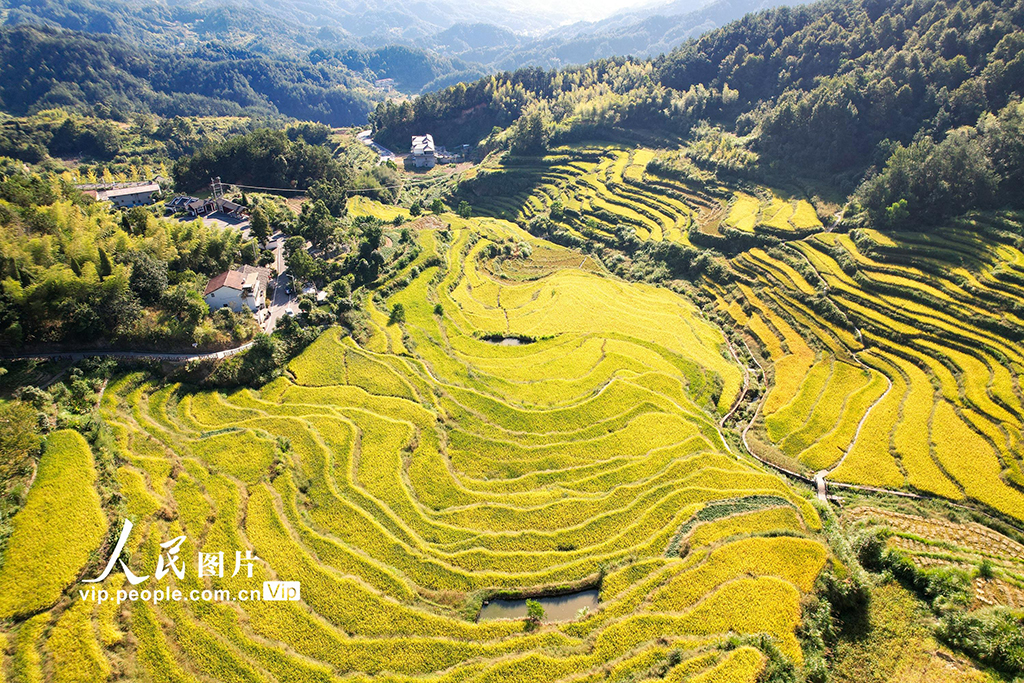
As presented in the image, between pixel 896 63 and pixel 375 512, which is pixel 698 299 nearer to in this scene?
pixel 375 512

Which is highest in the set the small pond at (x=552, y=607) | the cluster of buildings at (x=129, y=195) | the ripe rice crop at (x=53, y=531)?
the cluster of buildings at (x=129, y=195)

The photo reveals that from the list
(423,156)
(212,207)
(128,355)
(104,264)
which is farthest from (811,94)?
(128,355)

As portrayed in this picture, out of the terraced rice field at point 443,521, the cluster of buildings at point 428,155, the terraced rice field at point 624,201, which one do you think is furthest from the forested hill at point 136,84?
the terraced rice field at point 443,521

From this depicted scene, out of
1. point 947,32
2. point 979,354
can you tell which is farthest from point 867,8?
point 979,354

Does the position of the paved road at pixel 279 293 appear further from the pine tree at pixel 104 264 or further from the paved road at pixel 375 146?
the paved road at pixel 375 146

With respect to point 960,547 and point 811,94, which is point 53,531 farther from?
point 811,94

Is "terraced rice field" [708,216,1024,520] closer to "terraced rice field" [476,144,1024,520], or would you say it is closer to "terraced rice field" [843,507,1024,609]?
"terraced rice field" [476,144,1024,520]
